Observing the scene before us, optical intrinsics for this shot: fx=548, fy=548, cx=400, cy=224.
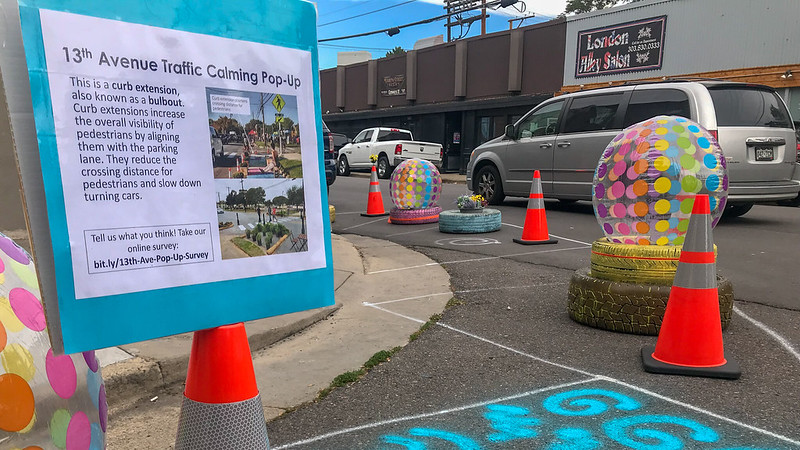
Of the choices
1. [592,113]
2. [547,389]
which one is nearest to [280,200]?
[547,389]

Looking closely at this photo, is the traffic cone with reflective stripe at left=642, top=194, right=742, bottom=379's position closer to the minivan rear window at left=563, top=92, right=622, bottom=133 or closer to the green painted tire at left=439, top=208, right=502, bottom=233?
the green painted tire at left=439, top=208, right=502, bottom=233

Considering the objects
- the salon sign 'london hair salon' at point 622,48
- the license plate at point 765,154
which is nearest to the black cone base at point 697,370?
the license plate at point 765,154

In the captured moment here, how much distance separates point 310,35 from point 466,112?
79.1 feet

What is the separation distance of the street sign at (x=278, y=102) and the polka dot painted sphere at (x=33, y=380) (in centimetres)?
82

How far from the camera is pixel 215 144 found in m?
1.48

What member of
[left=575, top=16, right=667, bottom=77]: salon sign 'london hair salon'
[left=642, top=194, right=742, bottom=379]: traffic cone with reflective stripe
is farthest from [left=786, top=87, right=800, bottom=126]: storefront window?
[left=642, top=194, right=742, bottom=379]: traffic cone with reflective stripe

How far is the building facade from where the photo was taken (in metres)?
15.6

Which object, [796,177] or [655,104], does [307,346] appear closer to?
[655,104]

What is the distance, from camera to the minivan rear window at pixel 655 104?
8.08 m

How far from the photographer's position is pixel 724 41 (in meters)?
16.3

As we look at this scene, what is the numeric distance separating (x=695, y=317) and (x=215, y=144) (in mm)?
2995

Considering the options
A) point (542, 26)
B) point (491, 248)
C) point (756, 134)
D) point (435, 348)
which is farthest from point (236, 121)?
point (542, 26)

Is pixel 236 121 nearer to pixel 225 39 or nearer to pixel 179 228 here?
pixel 225 39

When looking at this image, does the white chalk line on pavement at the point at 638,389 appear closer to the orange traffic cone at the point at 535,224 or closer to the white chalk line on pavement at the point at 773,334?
the white chalk line on pavement at the point at 773,334
